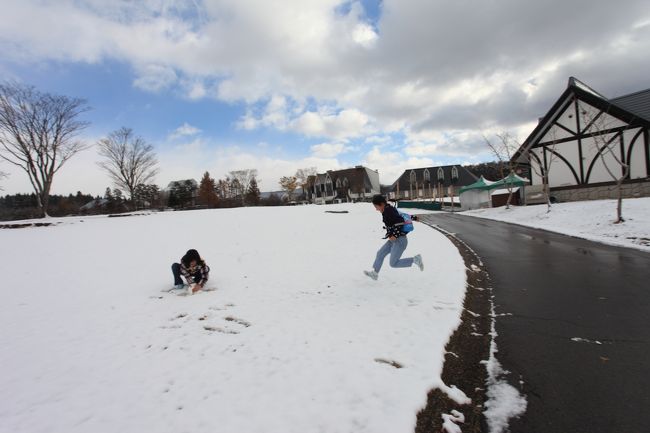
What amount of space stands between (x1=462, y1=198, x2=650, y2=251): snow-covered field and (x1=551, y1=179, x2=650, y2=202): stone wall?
154 inches

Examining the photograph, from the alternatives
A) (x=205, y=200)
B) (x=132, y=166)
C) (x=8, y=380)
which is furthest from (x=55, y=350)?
(x=205, y=200)

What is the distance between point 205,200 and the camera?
68.8 m

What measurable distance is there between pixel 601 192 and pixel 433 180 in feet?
152

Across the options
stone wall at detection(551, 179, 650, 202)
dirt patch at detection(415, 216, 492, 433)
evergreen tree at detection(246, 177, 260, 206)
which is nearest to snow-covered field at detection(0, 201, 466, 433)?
dirt patch at detection(415, 216, 492, 433)

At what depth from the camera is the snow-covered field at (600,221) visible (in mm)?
11306

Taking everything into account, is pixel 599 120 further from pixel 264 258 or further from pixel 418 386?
pixel 418 386

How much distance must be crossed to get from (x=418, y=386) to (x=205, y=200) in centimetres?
7147

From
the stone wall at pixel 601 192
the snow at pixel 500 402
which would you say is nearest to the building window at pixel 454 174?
the stone wall at pixel 601 192

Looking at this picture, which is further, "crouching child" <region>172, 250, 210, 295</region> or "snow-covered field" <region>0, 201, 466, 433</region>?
"crouching child" <region>172, 250, 210, 295</region>

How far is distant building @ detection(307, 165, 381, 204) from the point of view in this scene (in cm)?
7256

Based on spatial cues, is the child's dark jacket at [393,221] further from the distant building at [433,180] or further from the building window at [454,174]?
the building window at [454,174]

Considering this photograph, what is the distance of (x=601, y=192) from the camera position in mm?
20828

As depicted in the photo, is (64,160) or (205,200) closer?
(64,160)

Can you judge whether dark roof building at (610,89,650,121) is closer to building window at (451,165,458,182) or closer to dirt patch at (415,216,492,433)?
dirt patch at (415,216,492,433)
